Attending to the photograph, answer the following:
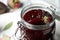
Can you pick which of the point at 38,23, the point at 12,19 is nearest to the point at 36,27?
the point at 38,23

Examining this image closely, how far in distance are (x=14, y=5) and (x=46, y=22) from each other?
214 mm

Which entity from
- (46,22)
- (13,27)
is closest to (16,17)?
(13,27)

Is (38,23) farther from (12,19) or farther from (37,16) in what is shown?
(12,19)

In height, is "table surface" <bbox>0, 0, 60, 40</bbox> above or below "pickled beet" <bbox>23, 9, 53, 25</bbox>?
below

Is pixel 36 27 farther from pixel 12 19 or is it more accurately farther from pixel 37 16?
pixel 12 19

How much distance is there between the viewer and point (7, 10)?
2.51ft

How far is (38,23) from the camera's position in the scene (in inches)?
23.7

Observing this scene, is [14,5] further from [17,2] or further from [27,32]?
[27,32]

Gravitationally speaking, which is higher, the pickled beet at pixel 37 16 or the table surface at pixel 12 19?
the pickled beet at pixel 37 16

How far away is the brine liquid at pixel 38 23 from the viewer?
0.59 m

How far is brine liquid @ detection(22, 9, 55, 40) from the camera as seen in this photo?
1.94 feet

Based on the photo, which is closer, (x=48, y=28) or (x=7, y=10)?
(x=48, y=28)

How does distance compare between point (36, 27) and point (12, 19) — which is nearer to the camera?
→ point (36, 27)

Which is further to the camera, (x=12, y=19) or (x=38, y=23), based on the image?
(x=12, y=19)
